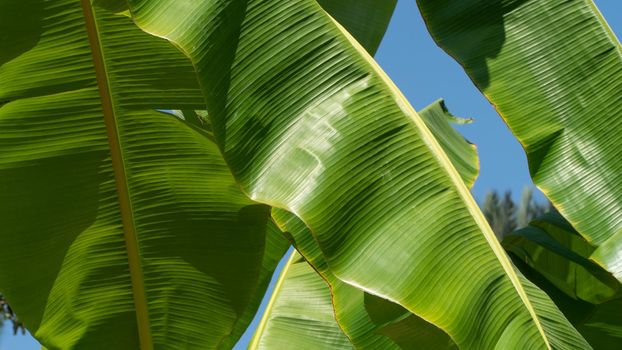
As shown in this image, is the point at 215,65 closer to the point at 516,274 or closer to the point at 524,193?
the point at 516,274

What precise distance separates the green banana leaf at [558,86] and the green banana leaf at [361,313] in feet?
0.92

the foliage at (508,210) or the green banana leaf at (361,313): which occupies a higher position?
the foliage at (508,210)

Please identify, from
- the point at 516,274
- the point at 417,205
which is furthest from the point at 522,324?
the point at 417,205

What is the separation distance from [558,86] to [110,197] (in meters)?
1.26

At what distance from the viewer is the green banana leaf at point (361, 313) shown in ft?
7.48

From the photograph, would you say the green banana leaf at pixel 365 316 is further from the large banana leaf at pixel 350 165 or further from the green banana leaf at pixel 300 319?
the green banana leaf at pixel 300 319

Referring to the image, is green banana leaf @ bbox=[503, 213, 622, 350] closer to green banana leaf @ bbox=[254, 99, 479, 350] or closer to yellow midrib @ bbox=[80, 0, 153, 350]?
green banana leaf @ bbox=[254, 99, 479, 350]

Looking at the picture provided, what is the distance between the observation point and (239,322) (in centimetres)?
306

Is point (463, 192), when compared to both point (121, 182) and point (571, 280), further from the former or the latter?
point (571, 280)

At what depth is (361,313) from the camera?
8.23ft

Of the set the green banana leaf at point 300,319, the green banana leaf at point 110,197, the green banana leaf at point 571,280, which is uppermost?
the green banana leaf at point 110,197

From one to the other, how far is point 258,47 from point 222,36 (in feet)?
0.28

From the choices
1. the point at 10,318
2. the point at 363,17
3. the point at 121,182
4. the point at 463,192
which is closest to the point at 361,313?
the point at 463,192

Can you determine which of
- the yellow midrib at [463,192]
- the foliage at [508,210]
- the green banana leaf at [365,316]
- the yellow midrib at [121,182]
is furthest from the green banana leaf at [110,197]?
the foliage at [508,210]
